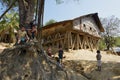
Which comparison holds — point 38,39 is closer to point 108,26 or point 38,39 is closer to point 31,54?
point 31,54

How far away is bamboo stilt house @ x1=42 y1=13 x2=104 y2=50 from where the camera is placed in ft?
88.4

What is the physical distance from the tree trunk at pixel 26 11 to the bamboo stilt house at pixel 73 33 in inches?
515

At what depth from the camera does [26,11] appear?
13.8 meters

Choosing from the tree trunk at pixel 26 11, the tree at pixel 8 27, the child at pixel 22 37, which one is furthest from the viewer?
the tree at pixel 8 27

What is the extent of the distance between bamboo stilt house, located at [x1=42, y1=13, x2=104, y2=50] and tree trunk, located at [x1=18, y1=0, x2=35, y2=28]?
1308 centimetres

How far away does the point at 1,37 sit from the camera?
34.4 meters

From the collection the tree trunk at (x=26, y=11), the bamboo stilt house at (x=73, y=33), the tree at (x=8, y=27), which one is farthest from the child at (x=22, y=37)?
the tree at (x=8, y=27)

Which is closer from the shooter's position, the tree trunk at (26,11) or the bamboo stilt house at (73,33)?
the tree trunk at (26,11)

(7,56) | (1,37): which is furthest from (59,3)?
(1,37)

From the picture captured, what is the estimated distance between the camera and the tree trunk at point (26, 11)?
13650mm

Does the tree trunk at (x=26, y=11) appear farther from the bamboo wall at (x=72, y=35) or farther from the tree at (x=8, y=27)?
the bamboo wall at (x=72, y=35)

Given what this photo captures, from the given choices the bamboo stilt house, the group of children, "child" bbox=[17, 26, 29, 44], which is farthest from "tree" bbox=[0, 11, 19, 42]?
"child" bbox=[17, 26, 29, 44]

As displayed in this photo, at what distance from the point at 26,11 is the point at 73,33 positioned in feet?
47.3

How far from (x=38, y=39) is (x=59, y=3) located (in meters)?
3.66
